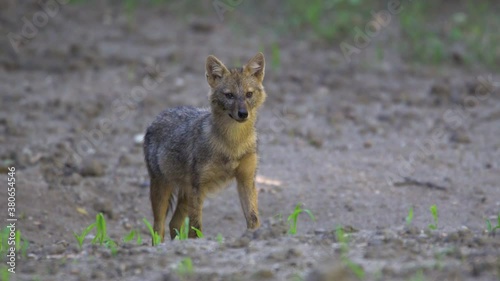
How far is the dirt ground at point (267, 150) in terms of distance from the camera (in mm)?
5250

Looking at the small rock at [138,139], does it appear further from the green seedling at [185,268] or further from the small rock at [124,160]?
the green seedling at [185,268]

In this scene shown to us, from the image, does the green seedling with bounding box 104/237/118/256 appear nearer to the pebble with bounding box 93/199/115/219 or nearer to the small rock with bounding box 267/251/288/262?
the small rock with bounding box 267/251/288/262

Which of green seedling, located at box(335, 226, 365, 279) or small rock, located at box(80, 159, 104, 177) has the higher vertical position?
small rock, located at box(80, 159, 104, 177)

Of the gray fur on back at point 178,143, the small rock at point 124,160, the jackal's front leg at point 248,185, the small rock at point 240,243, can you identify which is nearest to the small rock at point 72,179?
the small rock at point 124,160

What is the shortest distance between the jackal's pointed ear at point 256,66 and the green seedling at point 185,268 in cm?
242

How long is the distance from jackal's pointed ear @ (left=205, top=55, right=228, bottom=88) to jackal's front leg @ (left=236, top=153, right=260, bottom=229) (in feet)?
2.36

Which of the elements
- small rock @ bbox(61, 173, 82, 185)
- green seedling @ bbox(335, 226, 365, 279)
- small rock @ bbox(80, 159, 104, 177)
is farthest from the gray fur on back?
green seedling @ bbox(335, 226, 365, 279)

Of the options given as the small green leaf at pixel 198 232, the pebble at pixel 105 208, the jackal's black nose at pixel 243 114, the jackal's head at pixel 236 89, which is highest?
the jackal's head at pixel 236 89

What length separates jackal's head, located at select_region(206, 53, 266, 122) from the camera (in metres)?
6.83

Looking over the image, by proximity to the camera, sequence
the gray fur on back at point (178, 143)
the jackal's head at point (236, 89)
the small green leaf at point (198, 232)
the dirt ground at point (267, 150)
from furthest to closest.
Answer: the gray fur on back at point (178, 143) < the jackal's head at point (236, 89) < the small green leaf at point (198, 232) < the dirt ground at point (267, 150)

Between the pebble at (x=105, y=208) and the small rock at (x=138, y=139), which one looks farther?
the small rock at (x=138, y=139)

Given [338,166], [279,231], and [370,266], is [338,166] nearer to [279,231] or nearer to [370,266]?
[279,231]

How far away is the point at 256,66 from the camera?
7.14m

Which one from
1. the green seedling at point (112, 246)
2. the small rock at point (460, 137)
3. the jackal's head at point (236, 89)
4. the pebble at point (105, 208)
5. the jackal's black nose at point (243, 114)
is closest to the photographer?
the green seedling at point (112, 246)
